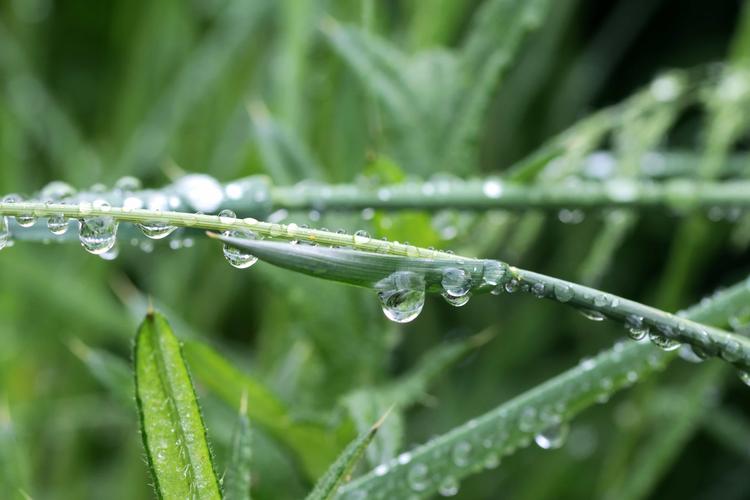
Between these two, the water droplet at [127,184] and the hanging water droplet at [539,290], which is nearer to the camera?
the hanging water droplet at [539,290]

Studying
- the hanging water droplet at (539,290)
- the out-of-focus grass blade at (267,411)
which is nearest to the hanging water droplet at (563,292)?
the hanging water droplet at (539,290)

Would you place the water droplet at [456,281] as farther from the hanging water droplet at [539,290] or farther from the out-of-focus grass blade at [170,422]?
the out-of-focus grass blade at [170,422]

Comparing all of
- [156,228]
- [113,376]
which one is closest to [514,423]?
[156,228]

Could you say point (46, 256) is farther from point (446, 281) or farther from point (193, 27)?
point (446, 281)

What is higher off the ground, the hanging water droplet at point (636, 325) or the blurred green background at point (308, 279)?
the blurred green background at point (308, 279)

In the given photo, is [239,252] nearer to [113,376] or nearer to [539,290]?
[539,290]

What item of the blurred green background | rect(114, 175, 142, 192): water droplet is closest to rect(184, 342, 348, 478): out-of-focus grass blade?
the blurred green background

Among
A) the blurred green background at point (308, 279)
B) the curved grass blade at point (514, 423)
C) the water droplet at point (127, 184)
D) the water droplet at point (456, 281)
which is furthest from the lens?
the blurred green background at point (308, 279)
